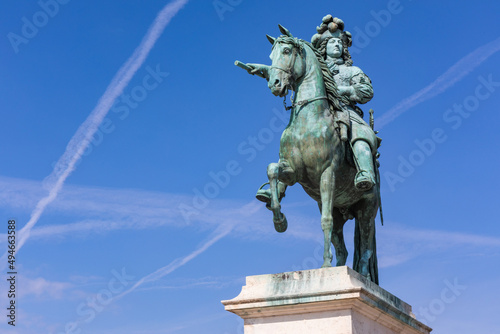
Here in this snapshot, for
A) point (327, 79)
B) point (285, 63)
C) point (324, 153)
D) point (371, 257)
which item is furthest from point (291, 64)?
point (371, 257)

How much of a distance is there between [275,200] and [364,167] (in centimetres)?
138

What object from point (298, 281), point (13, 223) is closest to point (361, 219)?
point (298, 281)

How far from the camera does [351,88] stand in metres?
13.5

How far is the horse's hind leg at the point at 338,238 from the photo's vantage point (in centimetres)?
1318

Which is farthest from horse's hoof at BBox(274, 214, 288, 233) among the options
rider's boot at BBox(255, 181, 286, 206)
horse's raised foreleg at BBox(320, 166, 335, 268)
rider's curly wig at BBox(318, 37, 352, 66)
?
rider's curly wig at BBox(318, 37, 352, 66)

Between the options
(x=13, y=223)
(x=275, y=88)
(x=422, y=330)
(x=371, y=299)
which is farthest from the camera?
(x=13, y=223)

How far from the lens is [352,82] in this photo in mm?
13711

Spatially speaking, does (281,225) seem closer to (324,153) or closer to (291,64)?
(324,153)

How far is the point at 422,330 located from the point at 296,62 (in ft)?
Result: 14.8

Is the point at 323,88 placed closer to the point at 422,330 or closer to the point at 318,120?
the point at 318,120

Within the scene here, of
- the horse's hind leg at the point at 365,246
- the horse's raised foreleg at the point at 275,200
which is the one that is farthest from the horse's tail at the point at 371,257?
the horse's raised foreleg at the point at 275,200

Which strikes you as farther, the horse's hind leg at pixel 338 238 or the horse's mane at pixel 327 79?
the horse's hind leg at pixel 338 238

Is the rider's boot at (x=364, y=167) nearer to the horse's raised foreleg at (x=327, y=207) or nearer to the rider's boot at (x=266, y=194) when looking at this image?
the horse's raised foreleg at (x=327, y=207)

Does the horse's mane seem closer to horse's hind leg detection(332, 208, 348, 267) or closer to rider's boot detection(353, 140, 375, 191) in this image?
rider's boot detection(353, 140, 375, 191)
